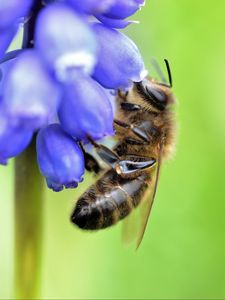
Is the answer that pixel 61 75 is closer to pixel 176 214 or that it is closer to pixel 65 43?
pixel 65 43

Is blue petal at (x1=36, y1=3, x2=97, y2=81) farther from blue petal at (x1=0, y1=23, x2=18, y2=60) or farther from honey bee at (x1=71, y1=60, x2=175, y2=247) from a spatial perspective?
honey bee at (x1=71, y1=60, x2=175, y2=247)

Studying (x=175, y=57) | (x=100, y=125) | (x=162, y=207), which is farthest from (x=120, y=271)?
(x=100, y=125)

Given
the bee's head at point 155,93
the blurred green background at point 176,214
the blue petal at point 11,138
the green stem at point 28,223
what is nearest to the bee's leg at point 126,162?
the bee's head at point 155,93

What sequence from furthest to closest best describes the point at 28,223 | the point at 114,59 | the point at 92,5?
the point at 28,223
the point at 114,59
the point at 92,5

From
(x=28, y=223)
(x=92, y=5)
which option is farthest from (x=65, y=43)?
(x=28, y=223)

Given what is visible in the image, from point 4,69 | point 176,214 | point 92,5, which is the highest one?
point 92,5

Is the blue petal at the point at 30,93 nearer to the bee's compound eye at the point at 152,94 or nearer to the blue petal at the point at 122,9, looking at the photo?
the blue petal at the point at 122,9

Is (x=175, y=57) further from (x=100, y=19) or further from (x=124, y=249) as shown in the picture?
(x=100, y=19)
